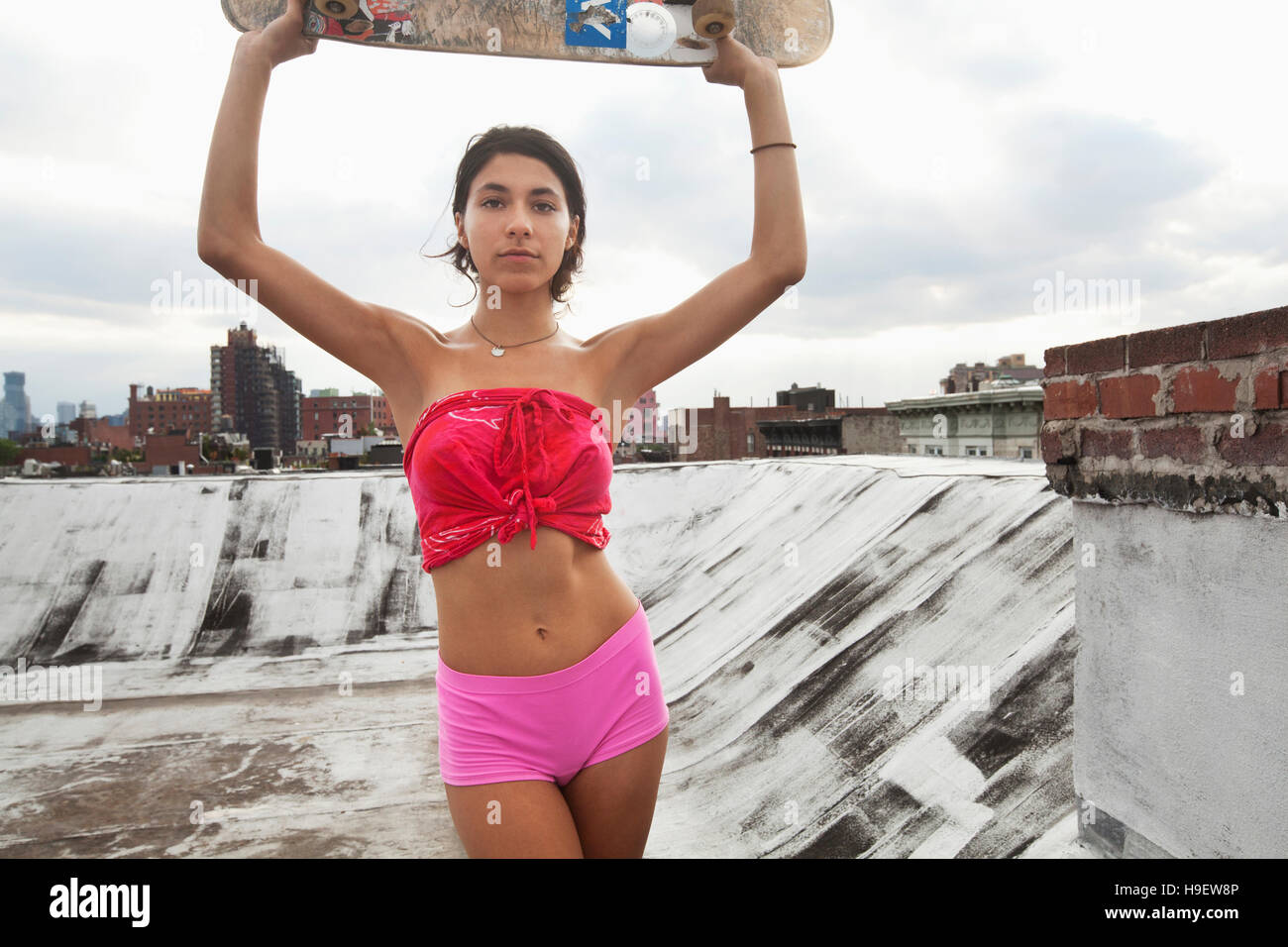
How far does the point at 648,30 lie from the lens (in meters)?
1.74

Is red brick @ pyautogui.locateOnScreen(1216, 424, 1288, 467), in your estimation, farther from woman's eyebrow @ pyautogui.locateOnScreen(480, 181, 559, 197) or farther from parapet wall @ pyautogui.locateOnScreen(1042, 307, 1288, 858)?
woman's eyebrow @ pyautogui.locateOnScreen(480, 181, 559, 197)

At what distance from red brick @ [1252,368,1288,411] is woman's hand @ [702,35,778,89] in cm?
145

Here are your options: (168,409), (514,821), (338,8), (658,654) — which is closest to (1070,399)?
(514,821)

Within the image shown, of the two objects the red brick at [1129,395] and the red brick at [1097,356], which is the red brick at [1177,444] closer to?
the red brick at [1129,395]

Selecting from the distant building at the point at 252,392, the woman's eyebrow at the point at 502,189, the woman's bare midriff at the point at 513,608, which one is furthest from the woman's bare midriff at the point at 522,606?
the distant building at the point at 252,392

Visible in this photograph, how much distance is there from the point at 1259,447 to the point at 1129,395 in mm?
500

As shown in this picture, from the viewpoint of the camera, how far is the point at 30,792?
263 inches

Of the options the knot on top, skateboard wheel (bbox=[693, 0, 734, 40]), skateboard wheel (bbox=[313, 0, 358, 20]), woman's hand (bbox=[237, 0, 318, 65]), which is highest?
skateboard wheel (bbox=[693, 0, 734, 40])

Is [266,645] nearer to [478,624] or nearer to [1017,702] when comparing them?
[1017,702]

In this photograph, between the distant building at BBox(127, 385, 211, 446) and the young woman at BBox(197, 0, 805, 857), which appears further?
the distant building at BBox(127, 385, 211, 446)

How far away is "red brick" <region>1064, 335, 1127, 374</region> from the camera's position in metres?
2.58

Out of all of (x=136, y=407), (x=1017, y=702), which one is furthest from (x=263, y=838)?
(x=136, y=407)

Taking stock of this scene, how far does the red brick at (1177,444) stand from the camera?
2.29 m

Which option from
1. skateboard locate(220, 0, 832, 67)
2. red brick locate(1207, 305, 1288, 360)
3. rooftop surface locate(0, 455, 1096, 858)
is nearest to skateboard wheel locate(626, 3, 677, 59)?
skateboard locate(220, 0, 832, 67)
